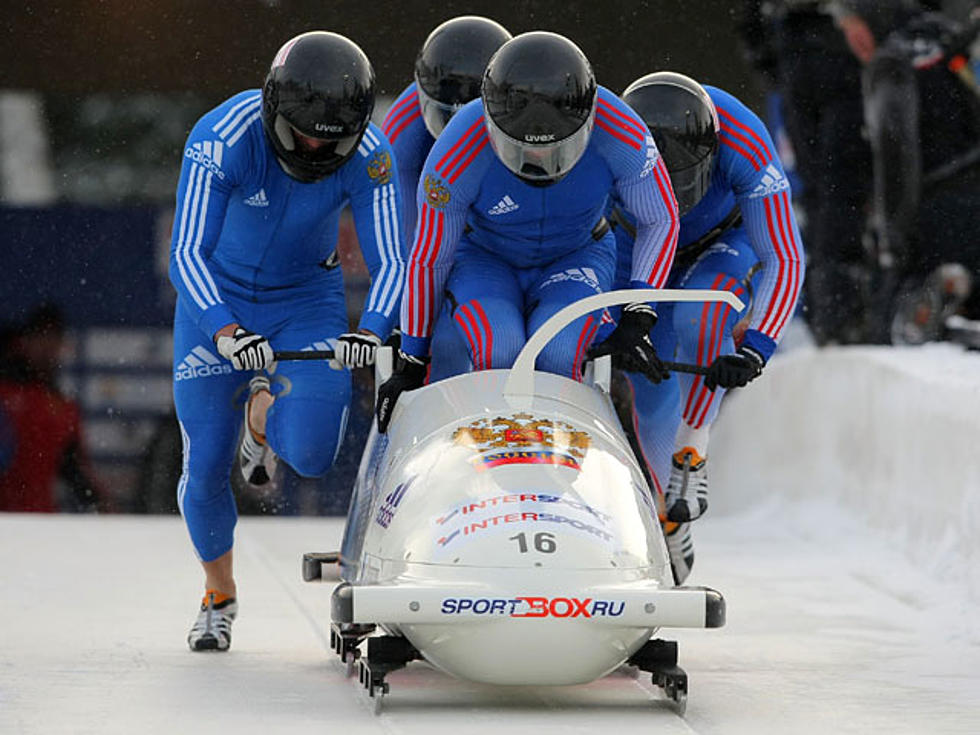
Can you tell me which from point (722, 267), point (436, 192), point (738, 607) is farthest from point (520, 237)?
point (738, 607)

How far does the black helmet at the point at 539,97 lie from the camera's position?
156 inches

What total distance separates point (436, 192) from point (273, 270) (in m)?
0.68

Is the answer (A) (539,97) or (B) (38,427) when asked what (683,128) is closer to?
(A) (539,97)

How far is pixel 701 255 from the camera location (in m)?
5.28

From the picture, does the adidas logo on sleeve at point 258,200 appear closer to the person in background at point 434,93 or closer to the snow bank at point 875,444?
the person in background at point 434,93

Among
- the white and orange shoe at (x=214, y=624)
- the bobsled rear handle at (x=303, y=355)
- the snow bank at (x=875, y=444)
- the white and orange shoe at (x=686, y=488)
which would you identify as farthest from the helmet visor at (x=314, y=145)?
the snow bank at (x=875, y=444)

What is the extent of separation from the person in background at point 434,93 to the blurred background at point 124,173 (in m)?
4.08

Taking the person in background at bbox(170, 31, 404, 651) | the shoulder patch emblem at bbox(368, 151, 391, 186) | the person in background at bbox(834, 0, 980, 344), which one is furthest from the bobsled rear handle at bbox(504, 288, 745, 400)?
the person in background at bbox(834, 0, 980, 344)

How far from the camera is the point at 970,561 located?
5.73 metres

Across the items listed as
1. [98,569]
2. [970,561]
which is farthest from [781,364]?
[98,569]

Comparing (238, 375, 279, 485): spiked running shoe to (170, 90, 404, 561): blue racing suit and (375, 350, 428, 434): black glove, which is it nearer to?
(170, 90, 404, 561): blue racing suit

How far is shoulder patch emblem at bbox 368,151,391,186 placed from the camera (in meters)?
4.59

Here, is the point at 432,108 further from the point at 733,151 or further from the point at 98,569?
the point at 98,569

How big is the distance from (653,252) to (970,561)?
184 cm
